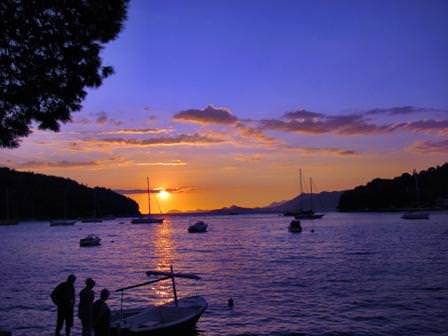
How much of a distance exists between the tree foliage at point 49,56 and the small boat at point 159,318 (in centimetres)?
831

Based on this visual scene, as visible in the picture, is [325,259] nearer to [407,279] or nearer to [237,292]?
[407,279]

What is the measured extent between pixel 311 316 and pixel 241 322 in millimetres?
3651

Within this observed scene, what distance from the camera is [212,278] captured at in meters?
41.3

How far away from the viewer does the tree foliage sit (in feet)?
34.0

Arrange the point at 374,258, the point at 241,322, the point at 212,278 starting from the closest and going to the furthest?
the point at 241,322, the point at 212,278, the point at 374,258

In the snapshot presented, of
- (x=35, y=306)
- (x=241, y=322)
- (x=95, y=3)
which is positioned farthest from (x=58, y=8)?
(x=35, y=306)

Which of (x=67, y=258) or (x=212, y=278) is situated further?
(x=67, y=258)

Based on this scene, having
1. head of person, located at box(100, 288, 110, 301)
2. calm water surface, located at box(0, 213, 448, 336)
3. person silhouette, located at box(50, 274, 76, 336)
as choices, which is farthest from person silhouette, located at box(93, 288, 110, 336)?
calm water surface, located at box(0, 213, 448, 336)

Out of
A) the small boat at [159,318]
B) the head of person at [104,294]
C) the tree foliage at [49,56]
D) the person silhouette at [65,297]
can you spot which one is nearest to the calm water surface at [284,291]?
the small boat at [159,318]

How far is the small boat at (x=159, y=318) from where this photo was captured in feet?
61.5

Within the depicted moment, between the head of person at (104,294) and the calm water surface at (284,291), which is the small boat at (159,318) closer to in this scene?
the calm water surface at (284,291)

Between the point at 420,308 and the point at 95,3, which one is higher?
the point at 95,3

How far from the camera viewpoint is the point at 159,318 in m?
21.1

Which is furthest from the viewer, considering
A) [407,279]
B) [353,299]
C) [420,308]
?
[407,279]
